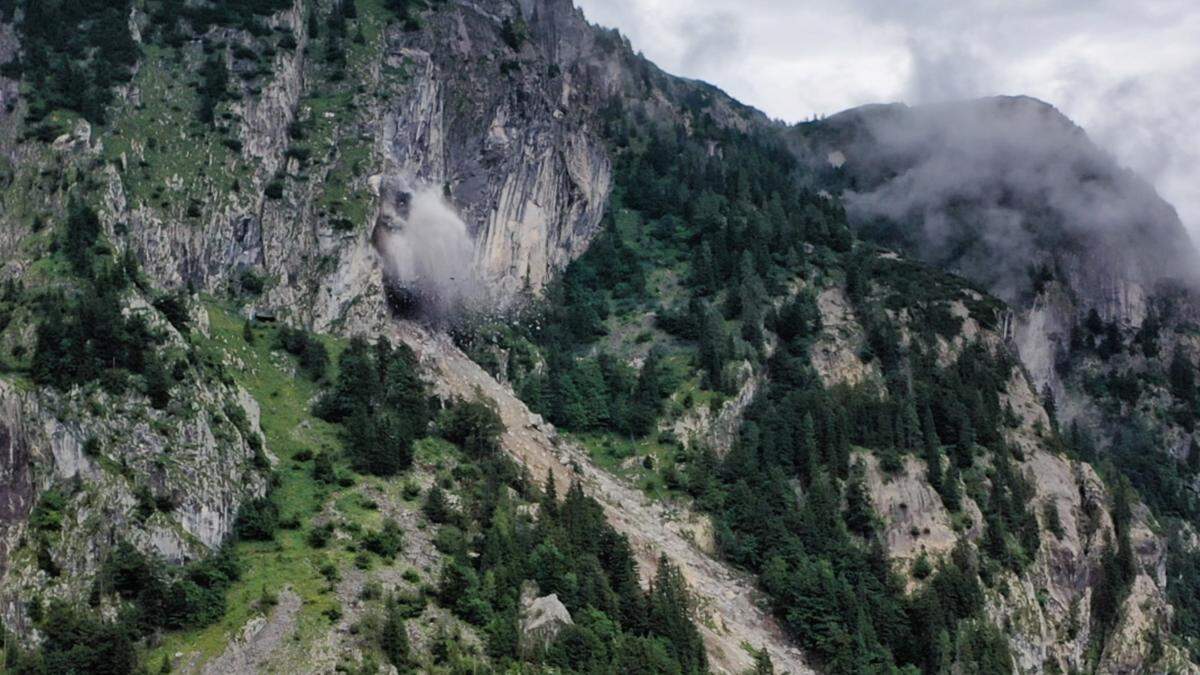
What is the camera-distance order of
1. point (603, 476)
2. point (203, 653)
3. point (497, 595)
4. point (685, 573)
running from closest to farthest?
point (203, 653)
point (497, 595)
point (685, 573)
point (603, 476)

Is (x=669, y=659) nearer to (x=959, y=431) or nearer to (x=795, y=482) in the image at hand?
(x=795, y=482)

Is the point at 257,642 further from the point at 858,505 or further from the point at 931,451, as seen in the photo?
the point at 931,451

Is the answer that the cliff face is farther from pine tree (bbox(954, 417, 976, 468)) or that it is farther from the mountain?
pine tree (bbox(954, 417, 976, 468))

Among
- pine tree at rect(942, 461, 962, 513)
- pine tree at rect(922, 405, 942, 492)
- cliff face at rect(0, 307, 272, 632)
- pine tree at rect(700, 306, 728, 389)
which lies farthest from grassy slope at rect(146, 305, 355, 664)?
pine tree at rect(942, 461, 962, 513)

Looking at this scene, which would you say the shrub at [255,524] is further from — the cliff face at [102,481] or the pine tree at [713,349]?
the pine tree at [713,349]

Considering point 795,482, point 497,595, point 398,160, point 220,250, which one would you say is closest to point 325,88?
point 398,160

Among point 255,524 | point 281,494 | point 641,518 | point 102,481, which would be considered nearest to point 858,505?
point 641,518
